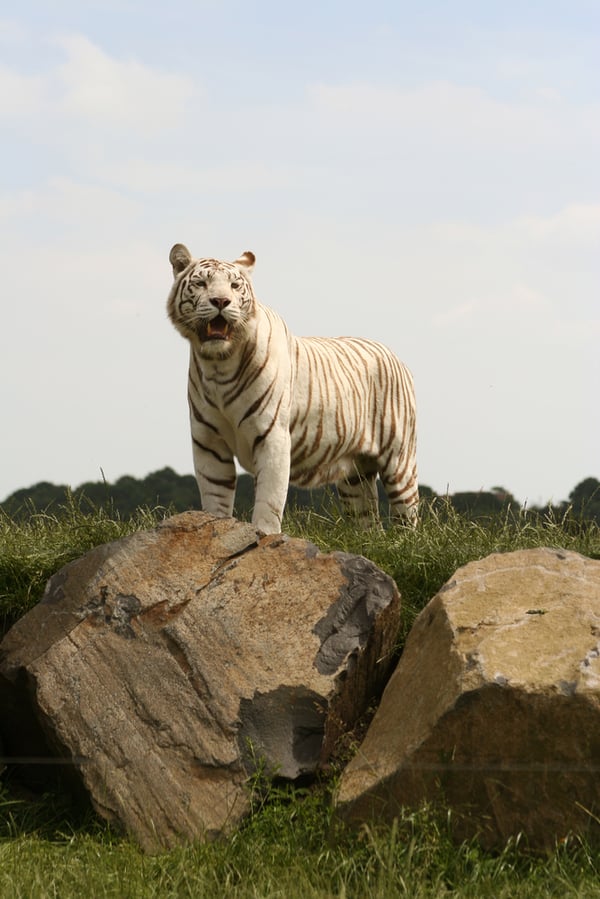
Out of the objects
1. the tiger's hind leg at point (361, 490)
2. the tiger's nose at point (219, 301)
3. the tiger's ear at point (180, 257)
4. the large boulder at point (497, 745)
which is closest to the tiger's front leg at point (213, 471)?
the tiger's nose at point (219, 301)

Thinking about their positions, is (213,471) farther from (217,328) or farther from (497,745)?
(497,745)

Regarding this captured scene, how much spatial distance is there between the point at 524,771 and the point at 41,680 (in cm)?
211

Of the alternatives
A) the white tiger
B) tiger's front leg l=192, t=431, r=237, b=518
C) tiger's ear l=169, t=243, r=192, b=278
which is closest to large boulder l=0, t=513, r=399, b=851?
the white tiger

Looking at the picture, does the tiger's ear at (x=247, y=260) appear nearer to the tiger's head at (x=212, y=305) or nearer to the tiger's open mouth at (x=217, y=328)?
the tiger's head at (x=212, y=305)

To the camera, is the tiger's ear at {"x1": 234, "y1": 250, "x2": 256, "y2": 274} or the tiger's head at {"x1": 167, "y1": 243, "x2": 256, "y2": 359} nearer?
the tiger's head at {"x1": 167, "y1": 243, "x2": 256, "y2": 359}

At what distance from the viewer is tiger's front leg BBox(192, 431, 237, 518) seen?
733 centimetres

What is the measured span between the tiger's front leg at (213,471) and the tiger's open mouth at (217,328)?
2.38 ft

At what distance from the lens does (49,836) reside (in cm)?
520

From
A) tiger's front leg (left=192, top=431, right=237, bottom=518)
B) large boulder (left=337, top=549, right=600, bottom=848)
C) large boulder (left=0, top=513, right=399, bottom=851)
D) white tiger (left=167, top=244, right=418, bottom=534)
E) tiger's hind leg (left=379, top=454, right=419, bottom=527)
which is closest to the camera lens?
large boulder (left=337, top=549, right=600, bottom=848)

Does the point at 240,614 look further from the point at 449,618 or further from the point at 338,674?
the point at 449,618

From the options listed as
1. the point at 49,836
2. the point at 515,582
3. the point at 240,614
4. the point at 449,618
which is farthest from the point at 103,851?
the point at 515,582

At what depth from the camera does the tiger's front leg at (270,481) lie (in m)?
6.84

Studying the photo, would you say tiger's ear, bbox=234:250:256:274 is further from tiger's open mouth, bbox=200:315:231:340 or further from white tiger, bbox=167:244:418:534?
tiger's open mouth, bbox=200:315:231:340

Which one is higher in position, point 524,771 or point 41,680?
point 41,680
